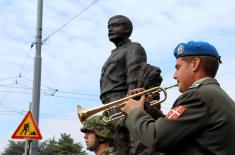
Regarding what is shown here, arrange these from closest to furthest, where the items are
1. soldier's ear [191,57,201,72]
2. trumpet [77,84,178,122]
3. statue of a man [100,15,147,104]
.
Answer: soldier's ear [191,57,201,72] → trumpet [77,84,178,122] → statue of a man [100,15,147,104]

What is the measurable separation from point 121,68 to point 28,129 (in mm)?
6375

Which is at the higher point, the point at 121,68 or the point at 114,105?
the point at 121,68

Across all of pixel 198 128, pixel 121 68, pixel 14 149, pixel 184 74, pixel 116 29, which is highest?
pixel 14 149

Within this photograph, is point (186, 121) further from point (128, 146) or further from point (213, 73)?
point (128, 146)

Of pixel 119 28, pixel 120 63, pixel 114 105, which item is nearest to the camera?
pixel 114 105

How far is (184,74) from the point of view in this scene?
9.24ft

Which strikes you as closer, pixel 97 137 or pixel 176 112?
pixel 176 112

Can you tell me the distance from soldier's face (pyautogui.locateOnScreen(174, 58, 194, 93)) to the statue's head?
2927mm

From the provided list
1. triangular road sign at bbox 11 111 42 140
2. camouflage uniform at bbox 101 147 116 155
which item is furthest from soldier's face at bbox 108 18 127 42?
triangular road sign at bbox 11 111 42 140

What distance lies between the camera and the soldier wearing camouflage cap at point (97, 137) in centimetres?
477

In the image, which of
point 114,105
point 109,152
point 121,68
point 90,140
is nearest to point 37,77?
point 121,68

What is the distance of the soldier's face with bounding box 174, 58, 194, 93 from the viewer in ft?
9.17

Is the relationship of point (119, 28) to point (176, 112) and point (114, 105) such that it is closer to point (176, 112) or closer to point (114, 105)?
A: point (114, 105)

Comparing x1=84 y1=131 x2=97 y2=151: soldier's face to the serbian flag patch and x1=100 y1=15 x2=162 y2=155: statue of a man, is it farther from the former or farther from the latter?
the serbian flag patch
